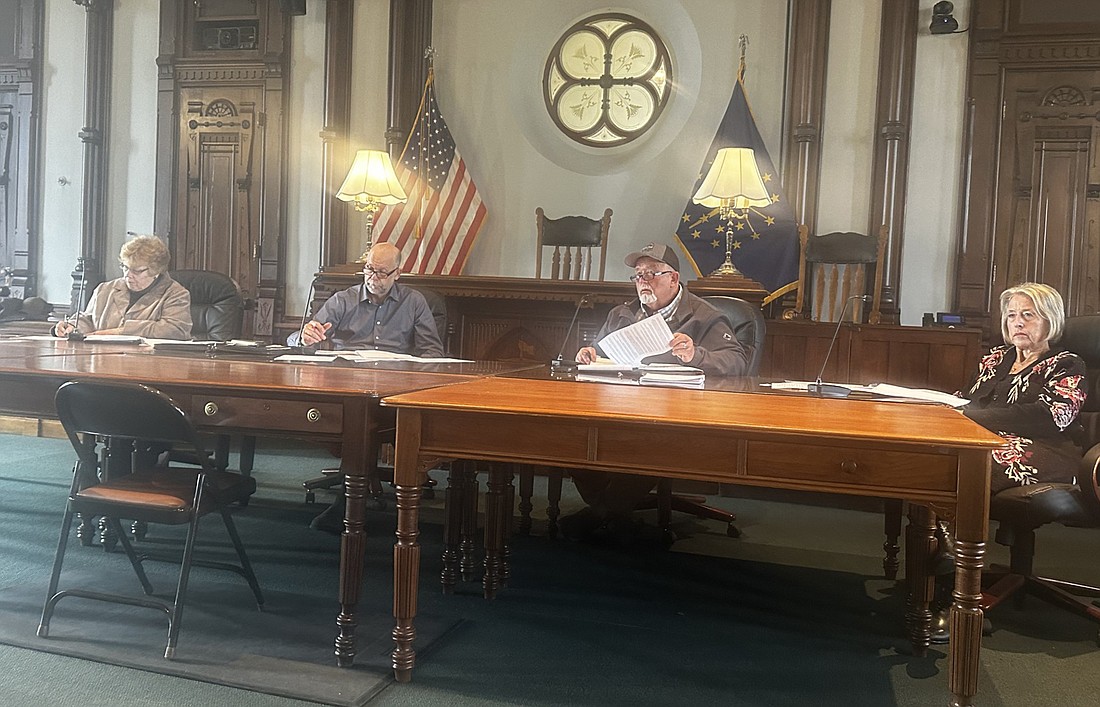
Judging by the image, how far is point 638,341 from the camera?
338 cm

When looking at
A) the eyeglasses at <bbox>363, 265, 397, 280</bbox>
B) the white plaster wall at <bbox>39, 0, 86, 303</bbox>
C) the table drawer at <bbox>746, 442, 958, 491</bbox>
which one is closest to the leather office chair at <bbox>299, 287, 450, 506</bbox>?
the eyeglasses at <bbox>363, 265, 397, 280</bbox>

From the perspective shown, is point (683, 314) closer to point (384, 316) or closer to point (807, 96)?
point (384, 316)

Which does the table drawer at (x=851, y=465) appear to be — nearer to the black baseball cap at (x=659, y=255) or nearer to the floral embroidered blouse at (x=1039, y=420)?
the floral embroidered blouse at (x=1039, y=420)

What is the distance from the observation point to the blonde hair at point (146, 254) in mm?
4414

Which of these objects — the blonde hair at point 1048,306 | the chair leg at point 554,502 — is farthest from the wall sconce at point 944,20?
the chair leg at point 554,502

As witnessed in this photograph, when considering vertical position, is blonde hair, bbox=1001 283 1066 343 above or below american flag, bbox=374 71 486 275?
below

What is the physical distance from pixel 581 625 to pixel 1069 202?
14.9ft

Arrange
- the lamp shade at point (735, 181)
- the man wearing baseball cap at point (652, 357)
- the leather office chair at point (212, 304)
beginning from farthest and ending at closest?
1. the lamp shade at point (735, 181)
2. the leather office chair at point (212, 304)
3. the man wearing baseball cap at point (652, 357)

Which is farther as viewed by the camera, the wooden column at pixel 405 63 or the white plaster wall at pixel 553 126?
the wooden column at pixel 405 63

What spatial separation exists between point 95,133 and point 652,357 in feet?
17.1

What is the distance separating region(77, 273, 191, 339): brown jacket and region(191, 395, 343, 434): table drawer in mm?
2042

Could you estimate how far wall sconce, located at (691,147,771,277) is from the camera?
554 centimetres

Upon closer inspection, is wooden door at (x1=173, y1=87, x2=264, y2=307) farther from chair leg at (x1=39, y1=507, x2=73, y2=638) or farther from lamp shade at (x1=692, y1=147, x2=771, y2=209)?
chair leg at (x1=39, y1=507, x2=73, y2=638)

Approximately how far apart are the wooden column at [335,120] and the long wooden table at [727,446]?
4.46 meters
